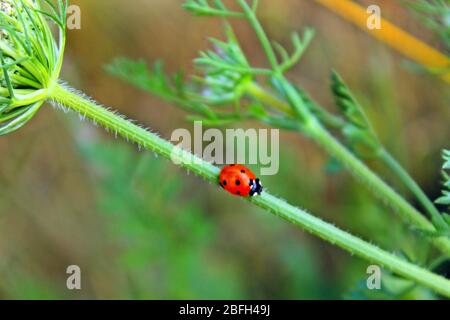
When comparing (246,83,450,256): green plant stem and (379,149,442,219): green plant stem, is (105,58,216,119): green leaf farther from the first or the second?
(379,149,442,219): green plant stem

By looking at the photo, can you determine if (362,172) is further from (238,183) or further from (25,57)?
(25,57)

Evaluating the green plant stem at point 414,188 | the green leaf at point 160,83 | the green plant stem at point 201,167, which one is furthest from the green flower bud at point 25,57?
the green plant stem at point 414,188

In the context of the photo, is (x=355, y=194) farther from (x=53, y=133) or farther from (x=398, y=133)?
(x=53, y=133)

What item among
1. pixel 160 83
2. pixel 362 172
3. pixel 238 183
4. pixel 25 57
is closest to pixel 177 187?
pixel 160 83

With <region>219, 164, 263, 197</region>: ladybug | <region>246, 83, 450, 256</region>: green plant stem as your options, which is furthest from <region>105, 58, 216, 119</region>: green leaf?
<region>219, 164, 263, 197</region>: ladybug

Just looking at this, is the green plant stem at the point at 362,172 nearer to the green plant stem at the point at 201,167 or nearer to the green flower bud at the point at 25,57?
the green plant stem at the point at 201,167
